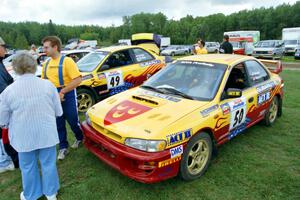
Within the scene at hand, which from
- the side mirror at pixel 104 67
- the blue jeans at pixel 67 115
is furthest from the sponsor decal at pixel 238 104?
the side mirror at pixel 104 67

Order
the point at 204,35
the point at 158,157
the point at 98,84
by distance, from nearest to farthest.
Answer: the point at 158,157 → the point at 98,84 → the point at 204,35

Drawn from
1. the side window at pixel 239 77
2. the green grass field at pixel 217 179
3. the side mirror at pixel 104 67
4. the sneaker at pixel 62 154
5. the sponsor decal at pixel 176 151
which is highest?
the side mirror at pixel 104 67

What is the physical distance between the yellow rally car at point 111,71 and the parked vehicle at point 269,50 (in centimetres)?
1911

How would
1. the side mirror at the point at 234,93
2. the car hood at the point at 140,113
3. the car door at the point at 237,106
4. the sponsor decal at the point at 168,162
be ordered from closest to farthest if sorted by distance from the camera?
the sponsor decal at the point at 168,162 < the car hood at the point at 140,113 < the side mirror at the point at 234,93 < the car door at the point at 237,106

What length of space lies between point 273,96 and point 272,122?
0.61m

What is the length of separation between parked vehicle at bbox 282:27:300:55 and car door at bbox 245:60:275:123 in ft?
83.3

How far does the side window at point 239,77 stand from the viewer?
4.09 meters

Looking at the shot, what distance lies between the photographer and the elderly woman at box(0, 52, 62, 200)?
2525 mm

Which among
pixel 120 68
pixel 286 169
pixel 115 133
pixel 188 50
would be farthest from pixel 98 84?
pixel 188 50

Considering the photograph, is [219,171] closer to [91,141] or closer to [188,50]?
[91,141]

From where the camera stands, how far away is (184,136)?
3.02m

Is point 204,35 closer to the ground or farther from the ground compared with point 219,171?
farther from the ground

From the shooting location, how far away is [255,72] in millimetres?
4613

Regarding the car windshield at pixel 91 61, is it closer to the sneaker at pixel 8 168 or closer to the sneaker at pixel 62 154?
the sneaker at pixel 62 154
